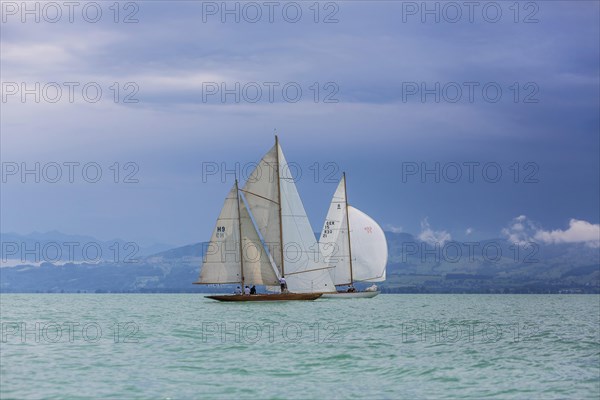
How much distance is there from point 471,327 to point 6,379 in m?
49.2

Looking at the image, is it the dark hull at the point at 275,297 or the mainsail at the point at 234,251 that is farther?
the dark hull at the point at 275,297

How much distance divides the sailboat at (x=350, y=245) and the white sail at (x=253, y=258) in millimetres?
32675

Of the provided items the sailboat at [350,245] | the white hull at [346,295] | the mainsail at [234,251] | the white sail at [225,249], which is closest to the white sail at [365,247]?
the sailboat at [350,245]

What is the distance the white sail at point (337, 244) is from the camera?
470 feet

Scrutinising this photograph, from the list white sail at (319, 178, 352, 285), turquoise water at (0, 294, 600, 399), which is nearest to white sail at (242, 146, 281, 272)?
white sail at (319, 178, 352, 285)

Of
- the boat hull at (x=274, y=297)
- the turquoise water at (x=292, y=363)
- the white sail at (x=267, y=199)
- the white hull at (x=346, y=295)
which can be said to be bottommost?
the turquoise water at (x=292, y=363)

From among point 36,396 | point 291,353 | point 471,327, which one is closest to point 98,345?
point 291,353

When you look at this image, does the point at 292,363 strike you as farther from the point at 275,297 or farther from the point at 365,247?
the point at 365,247

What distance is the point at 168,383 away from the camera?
38.2m

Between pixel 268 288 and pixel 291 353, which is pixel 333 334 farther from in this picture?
pixel 268 288

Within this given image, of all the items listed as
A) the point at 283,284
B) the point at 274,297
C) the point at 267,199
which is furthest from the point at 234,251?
the point at 283,284

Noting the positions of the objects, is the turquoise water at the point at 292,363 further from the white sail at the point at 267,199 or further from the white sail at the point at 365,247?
the white sail at the point at 365,247

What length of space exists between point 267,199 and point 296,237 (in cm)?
590

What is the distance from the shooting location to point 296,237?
11181 centimetres
